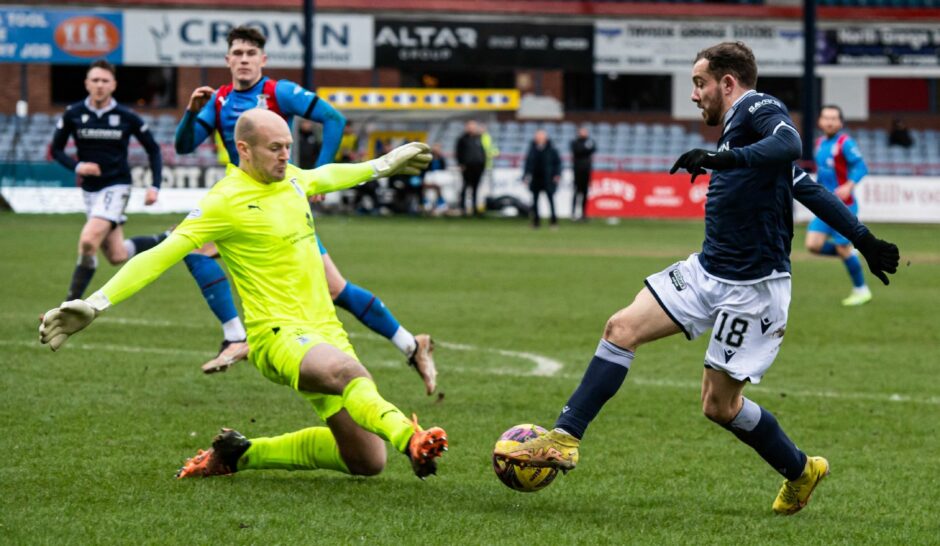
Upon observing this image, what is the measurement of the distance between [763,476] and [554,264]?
13.7 m

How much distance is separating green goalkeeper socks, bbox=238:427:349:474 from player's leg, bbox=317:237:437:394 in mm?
1504

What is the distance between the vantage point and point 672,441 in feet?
25.2

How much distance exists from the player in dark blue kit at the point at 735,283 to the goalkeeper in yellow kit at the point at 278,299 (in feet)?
2.62

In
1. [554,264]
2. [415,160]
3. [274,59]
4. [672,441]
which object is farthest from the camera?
[274,59]

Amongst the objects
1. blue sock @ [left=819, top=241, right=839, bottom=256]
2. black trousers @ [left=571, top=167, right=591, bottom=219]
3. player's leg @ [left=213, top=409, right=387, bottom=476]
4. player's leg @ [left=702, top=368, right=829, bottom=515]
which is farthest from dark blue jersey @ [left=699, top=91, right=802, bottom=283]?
black trousers @ [left=571, top=167, right=591, bottom=219]

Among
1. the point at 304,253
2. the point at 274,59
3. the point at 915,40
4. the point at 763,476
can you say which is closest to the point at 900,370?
the point at 763,476

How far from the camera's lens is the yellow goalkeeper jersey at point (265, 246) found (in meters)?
6.09

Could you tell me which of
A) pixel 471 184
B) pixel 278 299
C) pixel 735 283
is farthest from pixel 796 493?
pixel 471 184

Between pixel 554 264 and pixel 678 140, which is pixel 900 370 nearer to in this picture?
pixel 554 264

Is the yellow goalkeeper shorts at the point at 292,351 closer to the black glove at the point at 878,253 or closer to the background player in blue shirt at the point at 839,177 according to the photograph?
the black glove at the point at 878,253

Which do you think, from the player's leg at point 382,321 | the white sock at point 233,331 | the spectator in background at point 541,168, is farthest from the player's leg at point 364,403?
the spectator in background at point 541,168

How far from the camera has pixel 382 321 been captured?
8.04m

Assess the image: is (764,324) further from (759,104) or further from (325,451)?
(325,451)

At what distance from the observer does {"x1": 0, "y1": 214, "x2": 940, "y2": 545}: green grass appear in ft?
18.4
